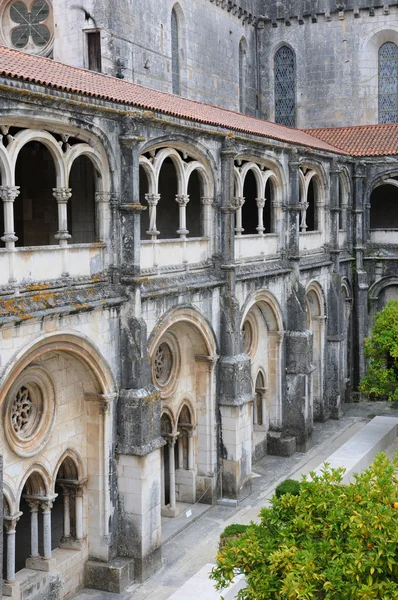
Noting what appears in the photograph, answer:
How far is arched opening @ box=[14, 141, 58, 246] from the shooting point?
2392cm

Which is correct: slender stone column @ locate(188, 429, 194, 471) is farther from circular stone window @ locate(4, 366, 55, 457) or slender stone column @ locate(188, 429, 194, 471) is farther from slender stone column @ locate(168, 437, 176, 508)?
circular stone window @ locate(4, 366, 55, 457)

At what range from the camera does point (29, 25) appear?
29328mm

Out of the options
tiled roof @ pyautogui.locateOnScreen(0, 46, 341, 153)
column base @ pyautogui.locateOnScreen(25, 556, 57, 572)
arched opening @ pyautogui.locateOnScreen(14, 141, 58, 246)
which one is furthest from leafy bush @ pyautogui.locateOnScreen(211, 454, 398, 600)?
arched opening @ pyautogui.locateOnScreen(14, 141, 58, 246)

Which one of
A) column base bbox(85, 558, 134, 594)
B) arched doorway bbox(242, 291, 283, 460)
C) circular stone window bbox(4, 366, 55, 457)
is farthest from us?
arched doorway bbox(242, 291, 283, 460)

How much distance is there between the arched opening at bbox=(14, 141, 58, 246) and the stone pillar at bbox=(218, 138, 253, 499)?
15.6ft

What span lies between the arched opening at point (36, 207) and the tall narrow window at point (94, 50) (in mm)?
5890

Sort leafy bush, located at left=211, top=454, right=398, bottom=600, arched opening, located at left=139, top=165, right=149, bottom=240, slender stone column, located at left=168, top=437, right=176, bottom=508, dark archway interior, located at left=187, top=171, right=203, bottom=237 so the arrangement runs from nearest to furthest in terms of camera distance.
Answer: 1. leafy bush, located at left=211, top=454, right=398, bottom=600
2. slender stone column, located at left=168, top=437, right=176, bottom=508
3. arched opening, located at left=139, top=165, right=149, bottom=240
4. dark archway interior, located at left=187, top=171, right=203, bottom=237

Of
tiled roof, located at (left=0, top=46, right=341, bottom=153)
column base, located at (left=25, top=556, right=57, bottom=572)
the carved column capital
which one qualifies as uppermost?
tiled roof, located at (left=0, top=46, right=341, bottom=153)

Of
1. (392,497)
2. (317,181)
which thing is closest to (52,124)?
(392,497)

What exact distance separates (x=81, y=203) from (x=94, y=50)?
273 inches

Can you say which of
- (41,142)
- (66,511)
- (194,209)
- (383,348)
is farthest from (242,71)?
(66,511)

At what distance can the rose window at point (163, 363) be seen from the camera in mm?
22734

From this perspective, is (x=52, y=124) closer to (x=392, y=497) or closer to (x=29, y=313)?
(x=29, y=313)

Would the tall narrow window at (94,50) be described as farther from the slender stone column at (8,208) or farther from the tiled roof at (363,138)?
the slender stone column at (8,208)
